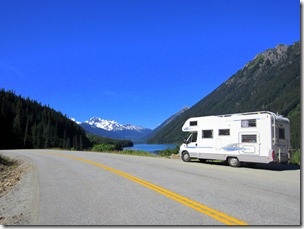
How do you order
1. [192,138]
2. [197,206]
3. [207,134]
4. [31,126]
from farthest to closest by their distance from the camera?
[31,126] → [192,138] → [207,134] → [197,206]

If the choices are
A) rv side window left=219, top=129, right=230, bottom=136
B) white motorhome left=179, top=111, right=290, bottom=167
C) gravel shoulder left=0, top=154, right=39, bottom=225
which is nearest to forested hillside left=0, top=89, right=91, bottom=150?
white motorhome left=179, top=111, right=290, bottom=167

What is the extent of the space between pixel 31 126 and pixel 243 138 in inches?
4212

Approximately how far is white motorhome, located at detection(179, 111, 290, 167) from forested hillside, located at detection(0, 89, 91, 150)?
83.4 metres

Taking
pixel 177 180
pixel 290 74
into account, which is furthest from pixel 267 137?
pixel 290 74

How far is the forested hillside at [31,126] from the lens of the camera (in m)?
102

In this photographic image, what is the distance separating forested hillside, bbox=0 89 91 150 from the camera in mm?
102062

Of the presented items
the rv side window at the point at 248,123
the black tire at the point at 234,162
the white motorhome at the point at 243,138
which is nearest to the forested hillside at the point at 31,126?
the white motorhome at the point at 243,138

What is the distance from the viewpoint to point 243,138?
17.2 m

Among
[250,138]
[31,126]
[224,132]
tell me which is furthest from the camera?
[31,126]

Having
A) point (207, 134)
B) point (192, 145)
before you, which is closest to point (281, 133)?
point (207, 134)

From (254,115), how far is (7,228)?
44.9ft

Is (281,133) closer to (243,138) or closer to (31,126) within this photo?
(243,138)

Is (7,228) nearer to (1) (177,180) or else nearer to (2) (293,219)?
(2) (293,219)

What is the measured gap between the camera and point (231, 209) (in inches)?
267
